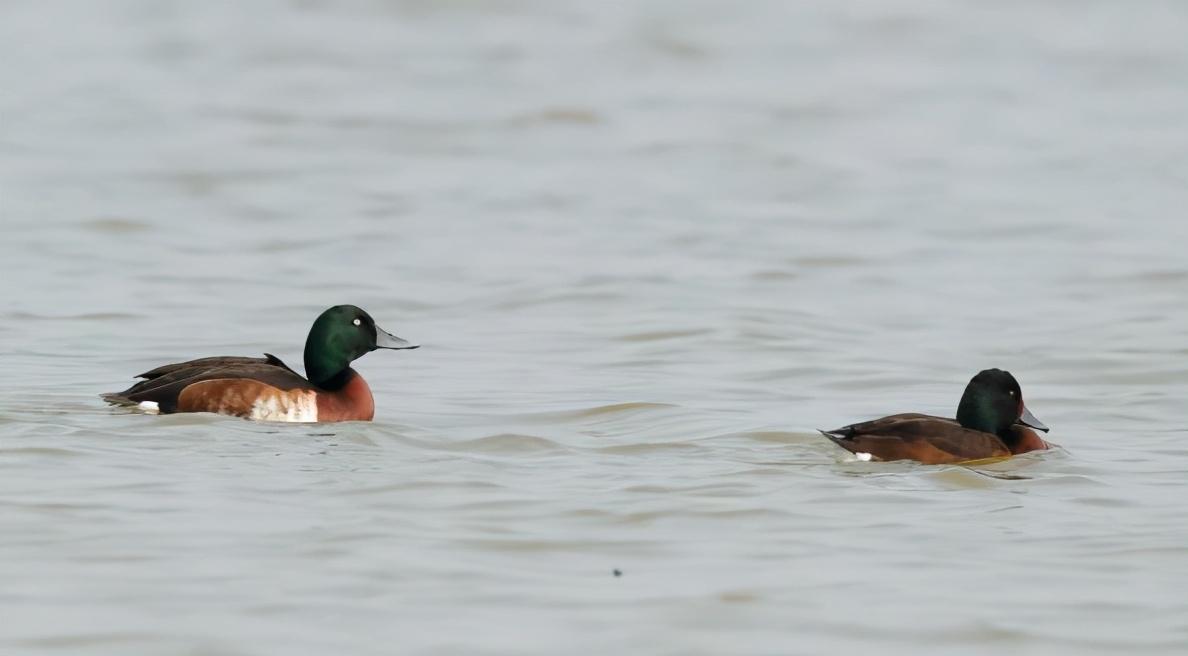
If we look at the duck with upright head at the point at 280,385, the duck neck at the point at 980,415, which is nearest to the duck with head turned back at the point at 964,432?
the duck neck at the point at 980,415

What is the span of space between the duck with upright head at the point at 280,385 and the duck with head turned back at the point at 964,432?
8.50 ft

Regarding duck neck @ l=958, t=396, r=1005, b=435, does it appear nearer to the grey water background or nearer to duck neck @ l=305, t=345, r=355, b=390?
the grey water background

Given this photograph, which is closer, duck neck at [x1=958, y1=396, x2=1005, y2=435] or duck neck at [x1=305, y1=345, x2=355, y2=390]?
duck neck at [x1=958, y1=396, x2=1005, y2=435]

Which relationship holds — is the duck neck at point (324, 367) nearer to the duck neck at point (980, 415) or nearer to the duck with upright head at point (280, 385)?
the duck with upright head at point (280, 385)

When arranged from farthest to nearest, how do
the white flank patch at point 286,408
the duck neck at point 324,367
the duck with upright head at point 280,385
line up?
the duck neck at point 324,367, the white flank patch at point 286,408, the duck with upright head at point 280,385

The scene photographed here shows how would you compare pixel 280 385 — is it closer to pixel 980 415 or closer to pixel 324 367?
pixel 324 367

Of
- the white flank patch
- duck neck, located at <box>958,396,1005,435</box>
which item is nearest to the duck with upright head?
the white flank patch

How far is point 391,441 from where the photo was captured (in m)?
10.1

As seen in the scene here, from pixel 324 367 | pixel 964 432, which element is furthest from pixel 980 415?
pixel 324 367

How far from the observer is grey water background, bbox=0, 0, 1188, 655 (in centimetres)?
703

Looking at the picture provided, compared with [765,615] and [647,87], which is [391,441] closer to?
[765,615]

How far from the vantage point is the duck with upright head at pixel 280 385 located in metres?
10.3

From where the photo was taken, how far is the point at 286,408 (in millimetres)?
10508

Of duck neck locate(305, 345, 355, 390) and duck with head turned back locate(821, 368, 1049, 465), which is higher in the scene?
duck neck locate(305, 345, 355, 390)
